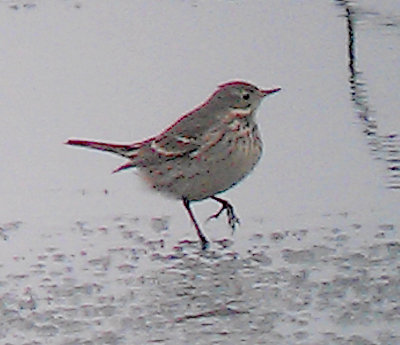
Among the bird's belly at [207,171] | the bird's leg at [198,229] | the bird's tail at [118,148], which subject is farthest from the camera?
the bird's tail at [118,148]

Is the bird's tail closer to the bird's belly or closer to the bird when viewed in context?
the bird

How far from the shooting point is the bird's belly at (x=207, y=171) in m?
6.28

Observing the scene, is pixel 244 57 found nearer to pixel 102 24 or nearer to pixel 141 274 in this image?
pixel 102 24

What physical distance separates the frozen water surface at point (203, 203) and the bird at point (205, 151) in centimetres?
12

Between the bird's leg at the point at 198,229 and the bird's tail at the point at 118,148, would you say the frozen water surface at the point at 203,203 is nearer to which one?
the bird's leg at the point at 198,229

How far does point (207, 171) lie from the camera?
6.33m

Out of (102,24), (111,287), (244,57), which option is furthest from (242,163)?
(102,24)

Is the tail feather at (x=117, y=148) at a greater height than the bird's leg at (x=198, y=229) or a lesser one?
greater

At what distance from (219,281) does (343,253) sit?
1.91 feet

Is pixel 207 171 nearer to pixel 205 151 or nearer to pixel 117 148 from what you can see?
pixel 205 151

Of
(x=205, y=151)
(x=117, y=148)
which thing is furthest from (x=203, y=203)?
(x=117, y=148)

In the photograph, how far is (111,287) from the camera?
5.40 meters

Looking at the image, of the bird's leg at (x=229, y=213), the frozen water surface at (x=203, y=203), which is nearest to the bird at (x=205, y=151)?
the bird's leg at (x=229, y=213)

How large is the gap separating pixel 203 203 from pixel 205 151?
41 centimetres
